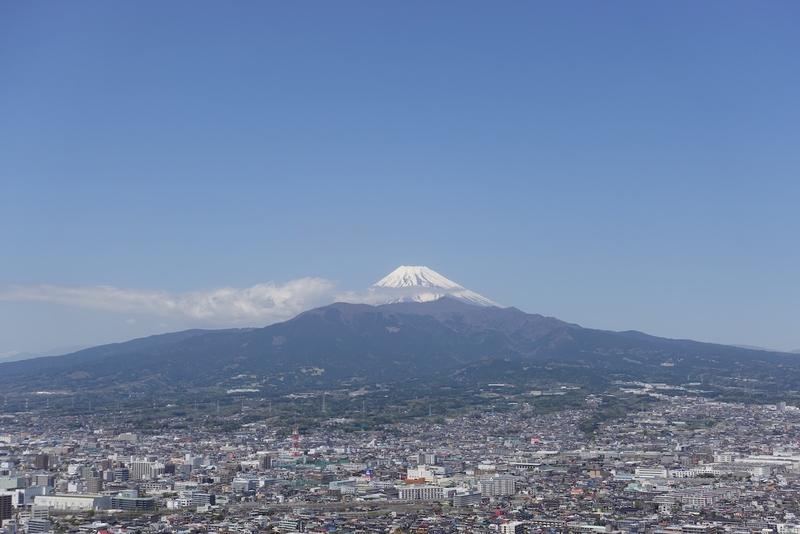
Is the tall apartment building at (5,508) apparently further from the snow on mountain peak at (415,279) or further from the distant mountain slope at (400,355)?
the snow on mountain peak at (415,279)

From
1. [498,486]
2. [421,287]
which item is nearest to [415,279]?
[421,287]

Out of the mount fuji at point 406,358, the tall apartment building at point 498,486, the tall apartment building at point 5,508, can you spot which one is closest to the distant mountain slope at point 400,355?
the mount fuji at point 406,358

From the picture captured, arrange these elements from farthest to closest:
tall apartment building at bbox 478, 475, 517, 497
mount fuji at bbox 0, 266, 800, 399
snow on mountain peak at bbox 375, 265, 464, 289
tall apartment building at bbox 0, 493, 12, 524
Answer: snow on mountain peak at bbox 375, 265, 464, 289 → mount fuji at bbox 0, 266, 800, 399 → tall apartment building at bbox 478, 475, 517, 497 → tall apartment building at bbox 0, 493, 12, 524

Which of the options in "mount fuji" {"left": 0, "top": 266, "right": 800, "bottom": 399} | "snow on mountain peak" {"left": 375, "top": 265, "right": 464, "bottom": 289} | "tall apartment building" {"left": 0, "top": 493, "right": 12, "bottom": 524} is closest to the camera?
"tall apartment building" {"left": 0, "top": 493, "right": 12, "bottom": 524}

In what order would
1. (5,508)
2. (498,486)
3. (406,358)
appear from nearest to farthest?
(5,508), (498,486), (406,358)

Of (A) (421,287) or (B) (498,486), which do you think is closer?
(B) (498,486)

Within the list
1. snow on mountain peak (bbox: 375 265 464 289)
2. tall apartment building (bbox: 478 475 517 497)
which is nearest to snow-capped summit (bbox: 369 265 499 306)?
snow on mountain peak (bbox: 375 265 464 289)

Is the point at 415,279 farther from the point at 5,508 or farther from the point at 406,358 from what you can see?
the point at 5,508

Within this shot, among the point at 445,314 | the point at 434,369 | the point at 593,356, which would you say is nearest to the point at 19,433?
the point at 434,369

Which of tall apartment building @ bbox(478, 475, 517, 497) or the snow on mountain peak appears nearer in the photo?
tall apartment building @ bbox(478, 475, 517, 497)

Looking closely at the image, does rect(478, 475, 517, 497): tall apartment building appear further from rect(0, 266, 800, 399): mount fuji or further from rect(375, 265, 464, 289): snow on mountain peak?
rect(375, 265, 464, 289): snow on mountain peak
